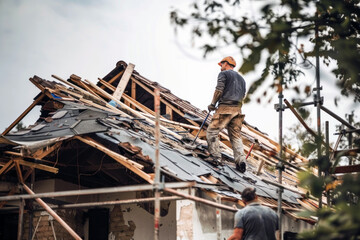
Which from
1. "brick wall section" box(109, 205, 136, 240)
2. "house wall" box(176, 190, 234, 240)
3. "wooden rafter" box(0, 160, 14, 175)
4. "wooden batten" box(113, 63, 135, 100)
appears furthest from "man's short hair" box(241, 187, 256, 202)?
"wooden batten" box(113, 63, 135, 100)

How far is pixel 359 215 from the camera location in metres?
2.53

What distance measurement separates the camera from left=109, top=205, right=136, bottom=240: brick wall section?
9784 millimetres

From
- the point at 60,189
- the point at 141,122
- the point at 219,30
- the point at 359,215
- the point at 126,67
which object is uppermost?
the point at 126,67

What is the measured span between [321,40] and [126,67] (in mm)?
9379

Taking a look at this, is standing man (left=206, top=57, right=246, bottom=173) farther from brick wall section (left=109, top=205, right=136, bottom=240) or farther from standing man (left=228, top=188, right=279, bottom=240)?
standing man (left=228, top=188, right=279, bottom=240)

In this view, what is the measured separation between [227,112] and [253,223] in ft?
12.4

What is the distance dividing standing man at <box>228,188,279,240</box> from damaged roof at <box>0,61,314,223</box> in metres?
0.63

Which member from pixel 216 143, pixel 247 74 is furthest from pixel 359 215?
pixel 216 143

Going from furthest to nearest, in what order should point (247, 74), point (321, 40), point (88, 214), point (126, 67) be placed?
point (126, 67), point (88, 214), point (321, 40), point (247, 74)

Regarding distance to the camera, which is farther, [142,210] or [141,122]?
[141,122]

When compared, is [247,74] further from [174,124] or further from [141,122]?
[174,124]

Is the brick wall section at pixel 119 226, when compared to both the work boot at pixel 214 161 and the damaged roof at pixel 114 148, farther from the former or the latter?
the work boot at pixel 214 161

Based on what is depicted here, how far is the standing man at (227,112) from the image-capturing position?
934 centimetres

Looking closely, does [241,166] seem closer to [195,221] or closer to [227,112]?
[227,112]
